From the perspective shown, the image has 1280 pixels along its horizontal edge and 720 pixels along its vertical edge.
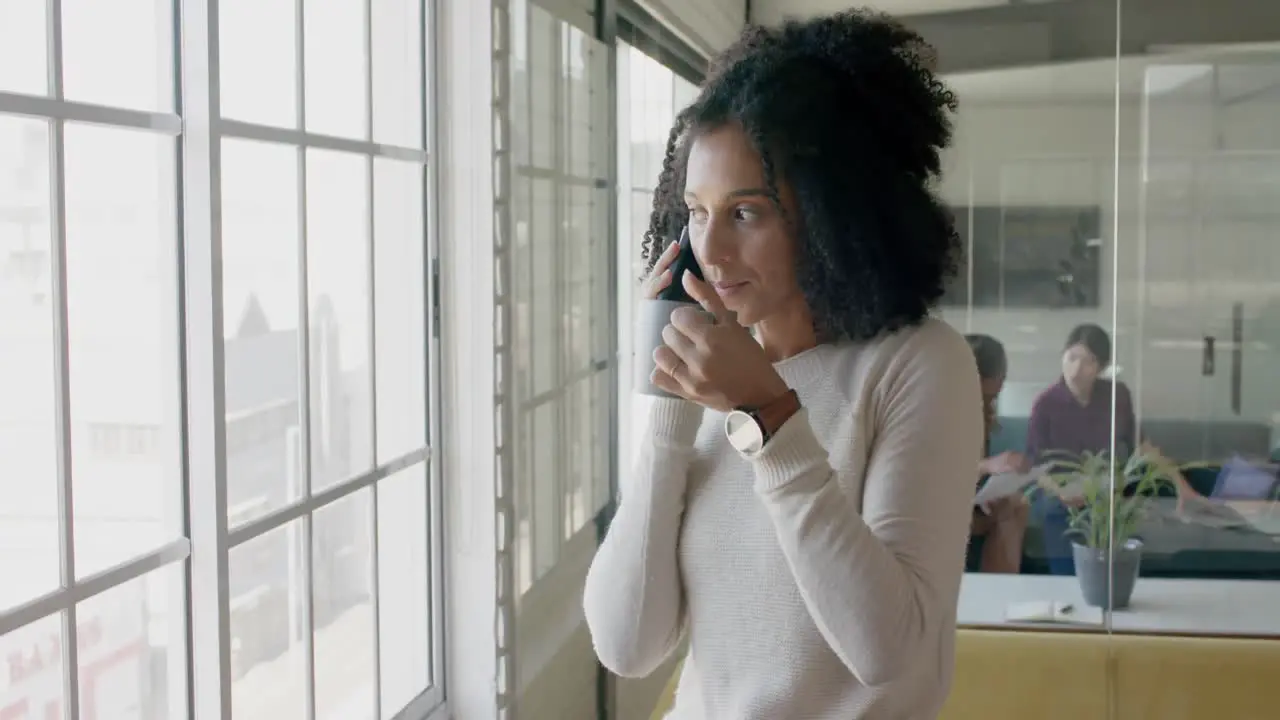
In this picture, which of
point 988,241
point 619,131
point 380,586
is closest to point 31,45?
point 380,586

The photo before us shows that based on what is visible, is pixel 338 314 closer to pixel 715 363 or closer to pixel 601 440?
pixel 715 363

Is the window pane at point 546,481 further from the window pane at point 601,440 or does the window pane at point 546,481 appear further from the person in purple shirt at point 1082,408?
the person in purple shirt at point 1082,408

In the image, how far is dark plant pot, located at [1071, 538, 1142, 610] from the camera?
3066 millimetres

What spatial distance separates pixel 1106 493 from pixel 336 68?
2312 millimetres

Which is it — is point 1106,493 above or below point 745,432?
below

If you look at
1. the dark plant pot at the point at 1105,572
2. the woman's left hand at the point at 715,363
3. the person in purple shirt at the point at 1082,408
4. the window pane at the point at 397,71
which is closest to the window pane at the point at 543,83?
the window pane at the point at 397,71

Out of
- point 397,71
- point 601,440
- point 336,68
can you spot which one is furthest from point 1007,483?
point 336,68

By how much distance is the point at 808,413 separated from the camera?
1021 millimetres

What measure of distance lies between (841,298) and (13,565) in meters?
0.76

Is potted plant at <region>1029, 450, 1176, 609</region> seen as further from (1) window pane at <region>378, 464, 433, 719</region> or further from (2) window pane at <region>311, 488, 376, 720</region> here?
(2) window pane at <region>311, 488, 376, 720</region>

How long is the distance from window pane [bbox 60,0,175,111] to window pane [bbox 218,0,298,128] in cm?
6

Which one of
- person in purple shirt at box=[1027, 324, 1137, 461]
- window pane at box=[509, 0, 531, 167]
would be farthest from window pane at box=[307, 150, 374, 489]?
person in purple shirt at box=[1027, 324, 1137, 461]

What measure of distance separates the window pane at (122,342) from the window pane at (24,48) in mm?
65

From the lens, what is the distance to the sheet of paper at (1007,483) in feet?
10.7
